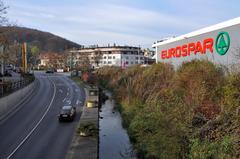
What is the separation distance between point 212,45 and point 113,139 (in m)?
12.2

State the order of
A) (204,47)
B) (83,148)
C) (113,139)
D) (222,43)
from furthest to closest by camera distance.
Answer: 1. (204,47)
2. (113,139)
3. (222,43)
4. (83,148)

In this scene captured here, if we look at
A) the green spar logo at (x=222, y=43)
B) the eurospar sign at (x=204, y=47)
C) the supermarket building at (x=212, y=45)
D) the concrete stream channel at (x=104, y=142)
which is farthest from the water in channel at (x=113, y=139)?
the green spar logo at (x=222, y=43)

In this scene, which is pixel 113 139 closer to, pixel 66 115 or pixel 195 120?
pixel 66 115

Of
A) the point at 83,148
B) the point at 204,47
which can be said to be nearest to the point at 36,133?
the point at 83,148

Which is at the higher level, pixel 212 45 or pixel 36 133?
A: pixel 212 45

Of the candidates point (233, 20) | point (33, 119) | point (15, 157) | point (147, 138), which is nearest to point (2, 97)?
point (33, 119)

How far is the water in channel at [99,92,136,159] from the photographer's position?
25.3 m

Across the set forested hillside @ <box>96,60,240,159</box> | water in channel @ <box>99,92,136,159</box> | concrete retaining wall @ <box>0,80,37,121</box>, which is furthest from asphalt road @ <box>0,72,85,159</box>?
forested hillside @ <box>96,60,240,159</box>

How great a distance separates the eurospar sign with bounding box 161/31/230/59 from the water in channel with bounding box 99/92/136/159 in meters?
10.3

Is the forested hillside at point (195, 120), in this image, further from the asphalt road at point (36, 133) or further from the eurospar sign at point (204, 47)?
the asphalt road at point (36, 133)

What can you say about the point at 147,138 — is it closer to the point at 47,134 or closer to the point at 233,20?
the point at 47,134

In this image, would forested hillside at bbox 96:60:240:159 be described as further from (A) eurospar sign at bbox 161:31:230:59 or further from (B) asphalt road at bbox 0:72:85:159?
(B) asphalt road at bbox 0:72:85:159

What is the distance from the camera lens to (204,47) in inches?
1264

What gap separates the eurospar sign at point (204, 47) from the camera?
27.9 metres
